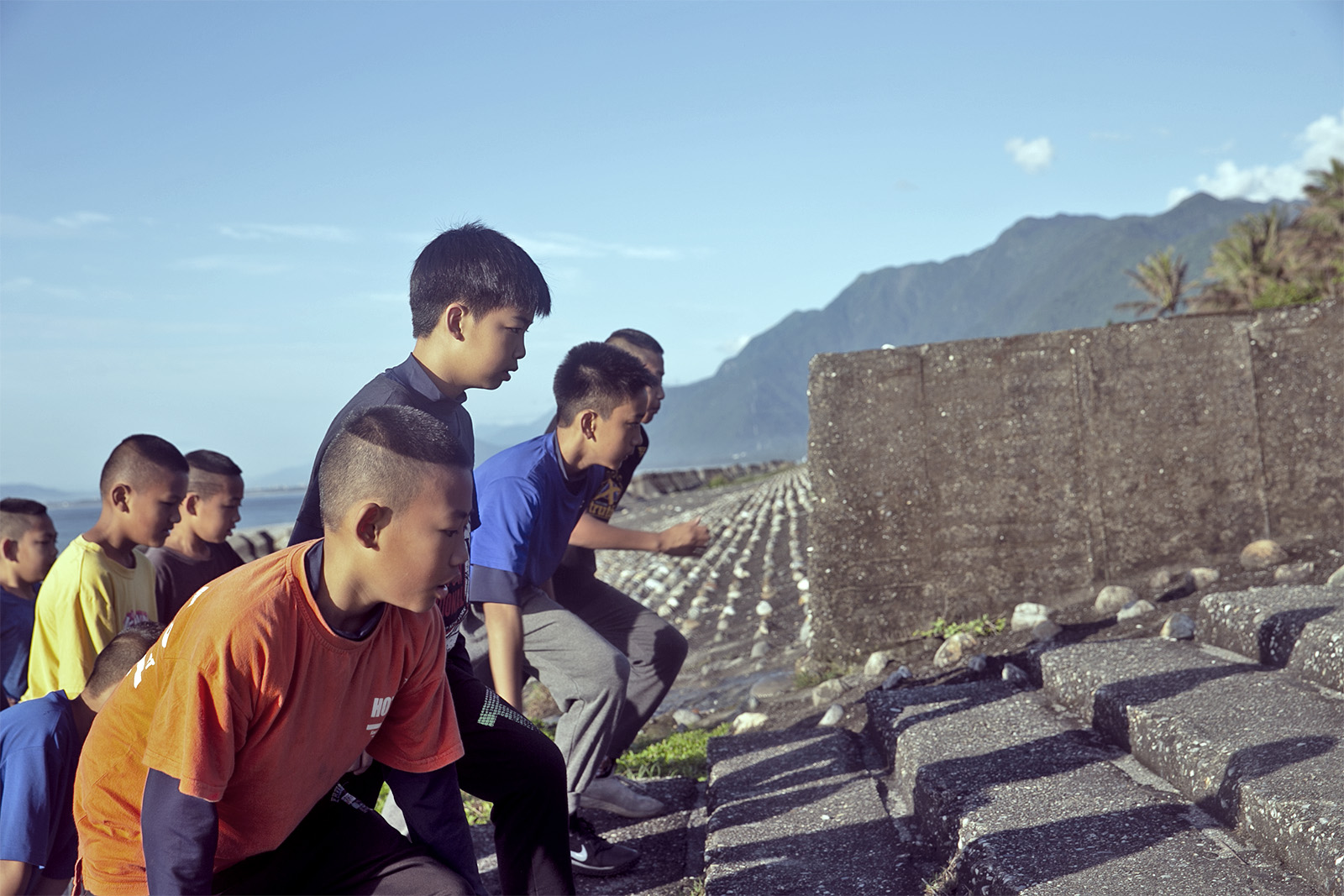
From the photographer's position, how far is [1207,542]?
17.0 ft

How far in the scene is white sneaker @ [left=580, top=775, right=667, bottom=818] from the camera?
3734mm

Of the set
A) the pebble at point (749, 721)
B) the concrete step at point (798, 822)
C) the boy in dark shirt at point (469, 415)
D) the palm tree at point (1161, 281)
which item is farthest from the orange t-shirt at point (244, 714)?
the palm tree at point (1161, 281)

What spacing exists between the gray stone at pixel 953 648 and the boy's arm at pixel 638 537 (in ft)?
5.68

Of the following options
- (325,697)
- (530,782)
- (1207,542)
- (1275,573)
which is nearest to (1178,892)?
(530,782)

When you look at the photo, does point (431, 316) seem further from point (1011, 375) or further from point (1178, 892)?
point (1011, 375)

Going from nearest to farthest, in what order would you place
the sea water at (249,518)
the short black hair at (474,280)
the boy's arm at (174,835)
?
the boy's arm at (174,835), the short black hair at (474,280), the sea water at (249,518)

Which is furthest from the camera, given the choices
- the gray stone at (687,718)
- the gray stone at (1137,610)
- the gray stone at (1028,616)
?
the gray stone at (687,718)

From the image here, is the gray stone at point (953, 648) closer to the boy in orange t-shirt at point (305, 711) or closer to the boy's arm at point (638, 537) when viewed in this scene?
the boy's arm at point (638, 537)

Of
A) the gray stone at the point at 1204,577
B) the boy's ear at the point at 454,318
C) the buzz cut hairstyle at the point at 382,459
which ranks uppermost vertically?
the boy's ear at the point at 454,318

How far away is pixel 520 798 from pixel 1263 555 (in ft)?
13.3

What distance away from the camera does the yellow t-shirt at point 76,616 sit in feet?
9.52

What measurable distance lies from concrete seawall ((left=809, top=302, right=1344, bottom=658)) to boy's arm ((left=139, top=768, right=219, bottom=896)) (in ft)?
13.2

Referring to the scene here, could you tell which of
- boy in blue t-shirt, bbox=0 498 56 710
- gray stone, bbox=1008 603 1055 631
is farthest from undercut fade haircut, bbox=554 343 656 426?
gray stone, bbox=1008 603 1055 631

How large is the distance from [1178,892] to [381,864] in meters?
1.70
